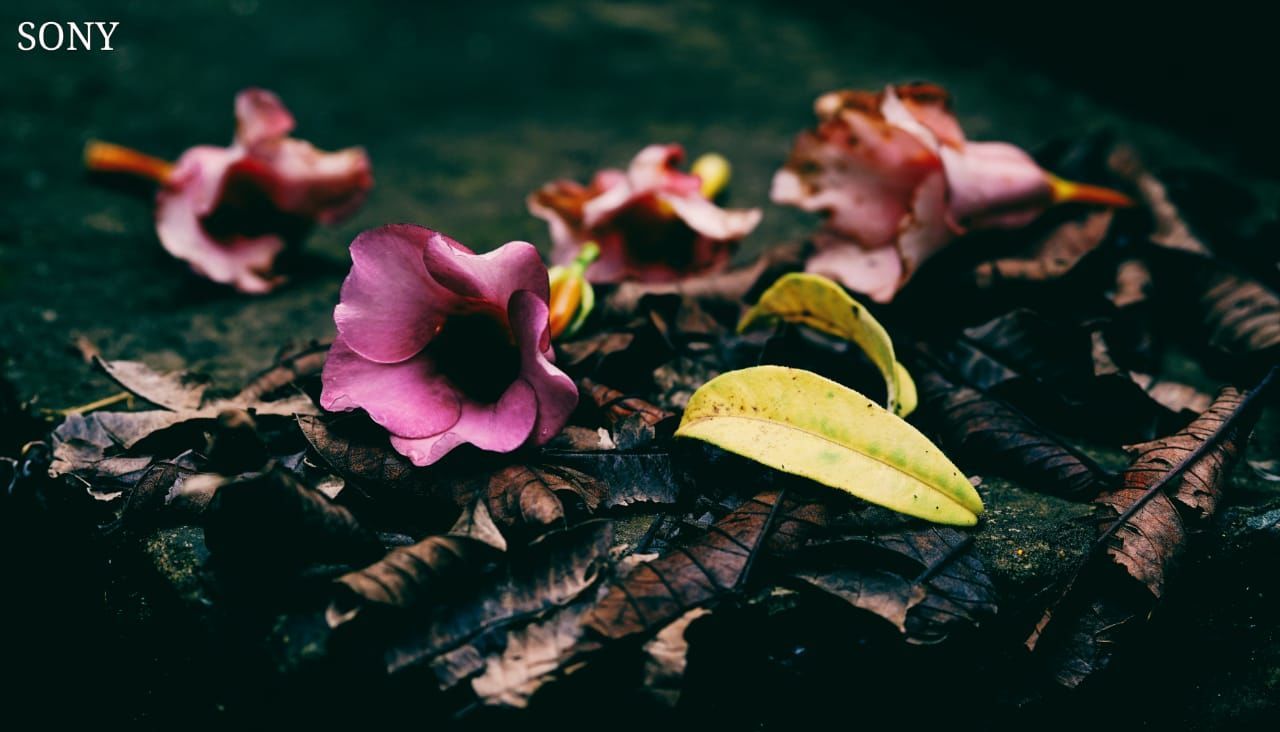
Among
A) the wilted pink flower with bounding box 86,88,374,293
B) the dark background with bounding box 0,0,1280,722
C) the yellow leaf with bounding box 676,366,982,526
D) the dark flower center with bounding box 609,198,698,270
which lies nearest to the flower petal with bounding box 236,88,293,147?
the wilted pink flower with bounding box 86,88,374,293

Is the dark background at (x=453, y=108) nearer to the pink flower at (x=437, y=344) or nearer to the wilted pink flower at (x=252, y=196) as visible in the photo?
the wilted pink flower at (x=252, y=196)

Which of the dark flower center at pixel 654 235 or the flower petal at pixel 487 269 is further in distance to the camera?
the dark flower center at pixel 654 235

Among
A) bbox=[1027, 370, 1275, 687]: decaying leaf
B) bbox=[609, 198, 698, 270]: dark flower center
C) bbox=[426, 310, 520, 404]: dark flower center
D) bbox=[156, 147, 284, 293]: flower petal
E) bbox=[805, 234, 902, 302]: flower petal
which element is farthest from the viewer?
bbox=[156, 147, 284, 293]: flower petal

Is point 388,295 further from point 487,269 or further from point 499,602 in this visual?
point 499,602

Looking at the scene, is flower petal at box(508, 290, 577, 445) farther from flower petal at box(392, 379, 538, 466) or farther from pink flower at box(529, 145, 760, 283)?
pink flower at box(529, 145, 760, 283)

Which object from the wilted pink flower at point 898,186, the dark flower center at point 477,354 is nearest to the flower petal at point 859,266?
the wilted pink flower at point 898,186

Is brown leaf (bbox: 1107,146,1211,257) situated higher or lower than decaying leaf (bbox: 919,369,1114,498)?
higher
